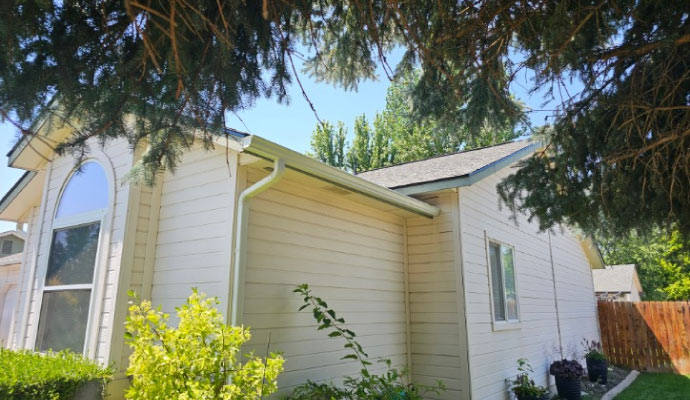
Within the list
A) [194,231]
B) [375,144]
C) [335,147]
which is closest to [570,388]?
[194,231]

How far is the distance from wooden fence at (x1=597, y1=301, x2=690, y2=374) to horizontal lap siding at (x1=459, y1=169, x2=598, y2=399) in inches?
60.4

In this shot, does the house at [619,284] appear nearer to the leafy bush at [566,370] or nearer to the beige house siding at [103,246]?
the leafy bush at [566,370]

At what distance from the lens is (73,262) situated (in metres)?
5.51

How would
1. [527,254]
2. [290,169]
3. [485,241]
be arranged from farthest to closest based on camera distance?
[527,254], [485,241], [290,169]

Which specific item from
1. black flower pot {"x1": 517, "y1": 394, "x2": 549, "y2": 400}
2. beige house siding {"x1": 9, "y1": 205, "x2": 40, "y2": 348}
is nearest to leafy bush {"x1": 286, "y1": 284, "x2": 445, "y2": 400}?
black flower pot {"x1": 517, "y1": 394, "x2": 549, "y2": 400}

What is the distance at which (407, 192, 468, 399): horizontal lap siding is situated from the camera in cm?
584

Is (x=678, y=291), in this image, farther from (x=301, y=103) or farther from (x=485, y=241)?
(x=301, y=103)

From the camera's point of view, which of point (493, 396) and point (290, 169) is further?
point (493, 396)

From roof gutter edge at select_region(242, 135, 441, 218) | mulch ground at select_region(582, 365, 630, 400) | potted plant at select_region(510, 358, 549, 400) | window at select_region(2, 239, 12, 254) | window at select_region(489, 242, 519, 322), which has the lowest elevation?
mulch ground at select_region(582, 365, 630, 400)

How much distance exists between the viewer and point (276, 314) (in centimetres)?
441

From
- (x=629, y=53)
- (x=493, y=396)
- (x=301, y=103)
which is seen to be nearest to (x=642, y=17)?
(x=629, y=53)

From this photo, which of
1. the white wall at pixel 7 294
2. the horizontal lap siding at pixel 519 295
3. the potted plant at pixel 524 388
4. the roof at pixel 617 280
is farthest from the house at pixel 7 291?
the roof at pixel 617 280

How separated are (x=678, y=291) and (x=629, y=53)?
84.3 ft

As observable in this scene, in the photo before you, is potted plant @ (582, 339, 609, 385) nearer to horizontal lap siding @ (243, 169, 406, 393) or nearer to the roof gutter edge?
horizontal lap siding @ (243, 169, 406, 393)
